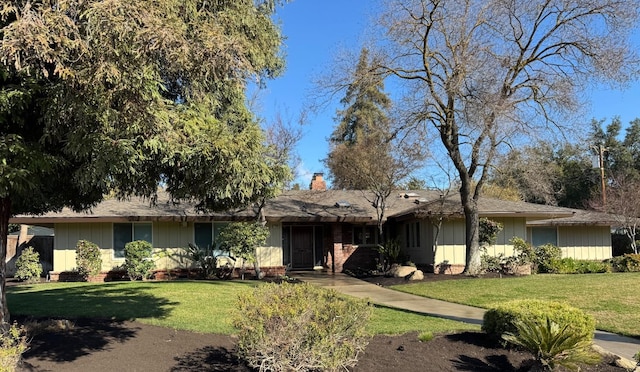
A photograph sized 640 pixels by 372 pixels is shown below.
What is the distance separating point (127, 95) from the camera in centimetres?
482

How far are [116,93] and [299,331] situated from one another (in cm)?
291

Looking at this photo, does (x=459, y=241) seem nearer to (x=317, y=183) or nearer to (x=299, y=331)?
(x=317, y=183)

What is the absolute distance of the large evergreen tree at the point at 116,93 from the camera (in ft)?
14.8

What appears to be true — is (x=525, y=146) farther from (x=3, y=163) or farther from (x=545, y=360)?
(x=3, y=163)

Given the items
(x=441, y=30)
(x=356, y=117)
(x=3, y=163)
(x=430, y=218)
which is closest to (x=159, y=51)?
(x=3, y=163)

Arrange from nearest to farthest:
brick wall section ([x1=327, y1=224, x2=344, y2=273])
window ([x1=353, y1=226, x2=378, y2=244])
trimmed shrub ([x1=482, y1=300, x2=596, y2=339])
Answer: trimmed shrub ([x1=482, y1=300, x2=596, y2=339])
brick wall section ([x1=327, y1=224, x2=344, y2=273])
window ([x1=353, y1=226, x2=378, y2=244])

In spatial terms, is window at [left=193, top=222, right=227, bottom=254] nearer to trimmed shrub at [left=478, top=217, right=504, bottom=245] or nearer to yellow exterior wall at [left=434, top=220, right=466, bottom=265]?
yellow exterior wall at [left=434, top=220, right=466, bottom=265]

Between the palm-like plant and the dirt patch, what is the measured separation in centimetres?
39

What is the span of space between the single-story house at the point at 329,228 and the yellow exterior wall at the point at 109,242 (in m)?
0.04

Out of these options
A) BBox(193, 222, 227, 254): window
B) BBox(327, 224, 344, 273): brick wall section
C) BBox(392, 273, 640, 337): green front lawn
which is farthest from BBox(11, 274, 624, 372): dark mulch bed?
BBox(327, 224, 344, 273): brick wall section

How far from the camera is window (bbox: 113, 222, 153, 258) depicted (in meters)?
20.1

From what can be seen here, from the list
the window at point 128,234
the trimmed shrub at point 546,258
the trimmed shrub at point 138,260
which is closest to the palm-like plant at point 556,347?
the trimmed shrub at point 138,260

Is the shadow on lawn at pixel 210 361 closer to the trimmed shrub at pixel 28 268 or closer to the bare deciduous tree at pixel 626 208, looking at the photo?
the trimmed shrub at pixel 28 268

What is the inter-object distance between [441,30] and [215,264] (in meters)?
11.9
